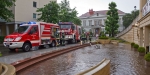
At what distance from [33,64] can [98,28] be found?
6080 centimetres

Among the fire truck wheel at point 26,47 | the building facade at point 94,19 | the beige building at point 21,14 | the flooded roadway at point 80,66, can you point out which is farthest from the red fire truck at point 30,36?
the building facade at point 94,19

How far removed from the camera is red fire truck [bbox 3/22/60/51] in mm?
14430

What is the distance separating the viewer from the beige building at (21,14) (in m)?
31.9

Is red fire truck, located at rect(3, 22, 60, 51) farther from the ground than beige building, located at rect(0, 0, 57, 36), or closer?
closer

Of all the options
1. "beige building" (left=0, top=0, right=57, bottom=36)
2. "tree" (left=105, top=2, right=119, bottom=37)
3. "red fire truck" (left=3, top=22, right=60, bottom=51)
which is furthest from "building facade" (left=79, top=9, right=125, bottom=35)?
"red fire truck" (left=3, top=22, right=60, bottom=51)

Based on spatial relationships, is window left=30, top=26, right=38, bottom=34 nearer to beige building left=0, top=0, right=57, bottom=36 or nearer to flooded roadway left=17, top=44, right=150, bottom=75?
flooded roadway left=17, top=44, right=150, bottom=75

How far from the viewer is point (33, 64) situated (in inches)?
364

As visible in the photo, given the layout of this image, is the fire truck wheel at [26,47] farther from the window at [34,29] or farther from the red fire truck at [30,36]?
the window at [34,29]

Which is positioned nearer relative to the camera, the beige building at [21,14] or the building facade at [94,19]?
the beige building at [21,14]

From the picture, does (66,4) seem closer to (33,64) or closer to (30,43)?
(30,43)

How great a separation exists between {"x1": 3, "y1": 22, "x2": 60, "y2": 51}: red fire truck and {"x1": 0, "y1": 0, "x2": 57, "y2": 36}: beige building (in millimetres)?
15251

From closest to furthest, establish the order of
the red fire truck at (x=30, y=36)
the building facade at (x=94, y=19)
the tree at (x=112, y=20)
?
1. the red fire truck at (x=30, y=36)
2. the tree at (x=112, y=20)
3. the building facade at (x=94, y=19)

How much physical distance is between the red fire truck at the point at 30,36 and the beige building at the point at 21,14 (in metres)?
15.3

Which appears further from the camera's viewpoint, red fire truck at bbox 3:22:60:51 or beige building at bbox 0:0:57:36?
beige building at bbox 0:0:57:36
